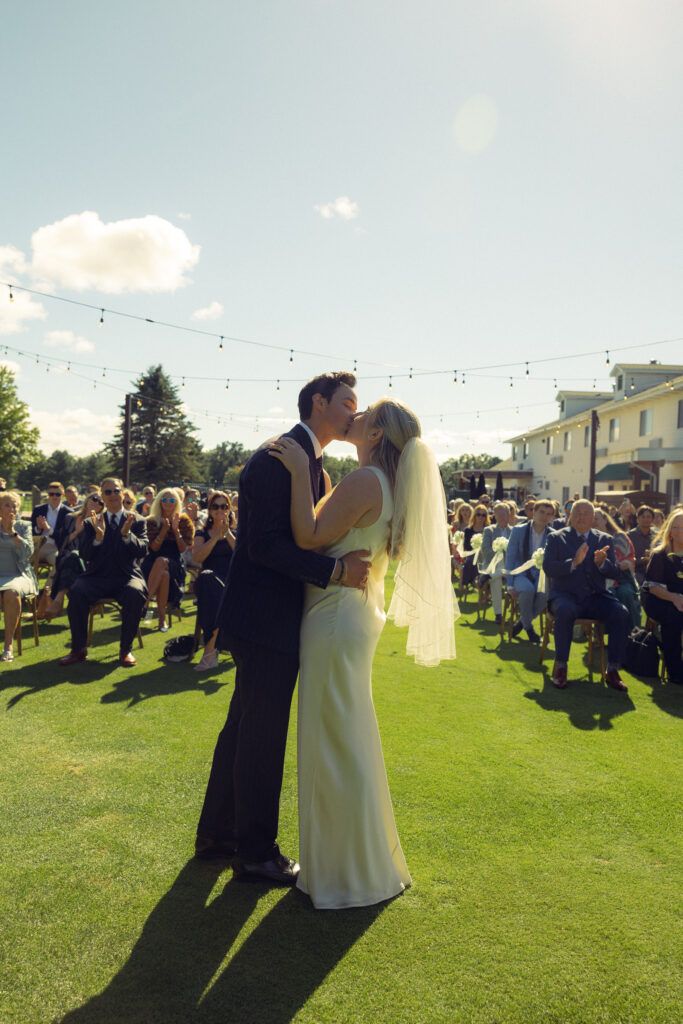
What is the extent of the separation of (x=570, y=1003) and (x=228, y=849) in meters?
1.74

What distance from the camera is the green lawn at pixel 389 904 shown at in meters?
2.40

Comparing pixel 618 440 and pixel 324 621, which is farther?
pixel 618 440

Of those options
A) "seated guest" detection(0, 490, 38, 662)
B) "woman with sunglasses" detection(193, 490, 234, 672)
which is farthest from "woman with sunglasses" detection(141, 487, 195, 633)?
"seated guest" detection(0, 490, 38, 662)

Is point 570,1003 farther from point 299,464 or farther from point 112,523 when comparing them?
point 112,523

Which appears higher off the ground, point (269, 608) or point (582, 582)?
point (269, 608)

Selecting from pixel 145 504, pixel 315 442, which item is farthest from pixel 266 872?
pixel 145 504

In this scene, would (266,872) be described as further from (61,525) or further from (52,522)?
(52,522)

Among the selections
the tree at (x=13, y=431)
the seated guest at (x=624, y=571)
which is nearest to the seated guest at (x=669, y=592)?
the seated guest at (x=624, y=571)

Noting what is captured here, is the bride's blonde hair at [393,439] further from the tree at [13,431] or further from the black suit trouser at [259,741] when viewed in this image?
the tree at [13,431]

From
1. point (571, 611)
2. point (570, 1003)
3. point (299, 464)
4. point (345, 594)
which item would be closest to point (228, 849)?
point (345, 594)

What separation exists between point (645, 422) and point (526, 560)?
23.3 meters

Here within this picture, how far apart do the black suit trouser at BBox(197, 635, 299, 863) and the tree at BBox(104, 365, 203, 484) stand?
5279 cm

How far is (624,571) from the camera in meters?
8.10

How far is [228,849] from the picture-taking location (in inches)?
134
